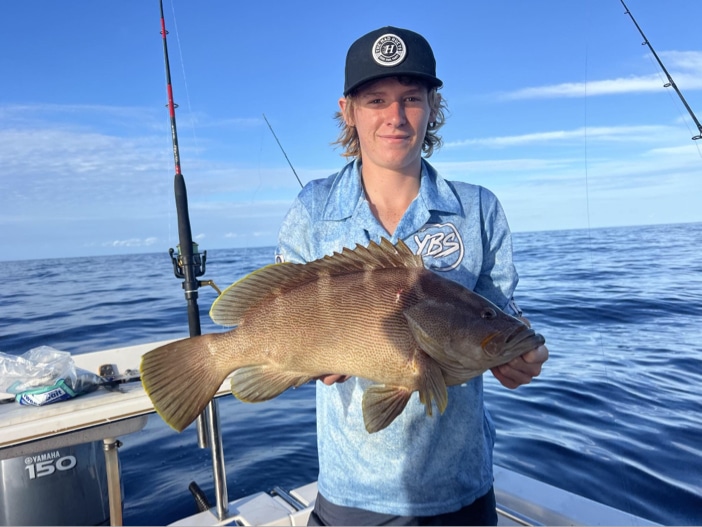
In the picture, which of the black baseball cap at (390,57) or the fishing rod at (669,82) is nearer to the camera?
the black baseball cap at (390,57)

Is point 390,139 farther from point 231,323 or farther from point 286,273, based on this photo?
point 231,323

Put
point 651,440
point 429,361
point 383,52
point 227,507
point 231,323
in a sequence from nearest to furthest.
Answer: point 429,361
point 231,323
point 383,52
point 227,507
point 651,440

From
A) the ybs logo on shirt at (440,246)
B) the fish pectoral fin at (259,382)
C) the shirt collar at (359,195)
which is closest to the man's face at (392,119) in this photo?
the shirt collar at (359,195)

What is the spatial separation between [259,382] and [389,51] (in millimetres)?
1318

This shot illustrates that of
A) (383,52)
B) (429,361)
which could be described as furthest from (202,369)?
(383,52)

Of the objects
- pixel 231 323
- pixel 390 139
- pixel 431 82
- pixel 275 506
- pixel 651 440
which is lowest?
pixel 651 440

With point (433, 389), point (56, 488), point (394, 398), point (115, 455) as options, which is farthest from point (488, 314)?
point (56, 488)

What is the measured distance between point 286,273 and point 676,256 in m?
21.3

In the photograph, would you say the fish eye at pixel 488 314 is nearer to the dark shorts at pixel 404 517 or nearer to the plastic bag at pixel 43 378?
the dark shorts at pixel 404 517

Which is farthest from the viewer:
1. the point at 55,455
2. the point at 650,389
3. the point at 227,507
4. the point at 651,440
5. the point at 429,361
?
the point at 650,389

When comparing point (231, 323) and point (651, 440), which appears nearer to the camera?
point (231, 323)

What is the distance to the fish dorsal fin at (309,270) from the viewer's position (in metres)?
1.76

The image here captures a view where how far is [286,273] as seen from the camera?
177 cm

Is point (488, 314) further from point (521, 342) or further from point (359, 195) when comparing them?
point (359, 195)
